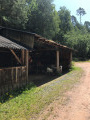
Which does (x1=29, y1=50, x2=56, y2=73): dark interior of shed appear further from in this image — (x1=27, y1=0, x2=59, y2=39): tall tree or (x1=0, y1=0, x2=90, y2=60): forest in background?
(x1=27, y1=0, x2=59, y2=39): tall tree

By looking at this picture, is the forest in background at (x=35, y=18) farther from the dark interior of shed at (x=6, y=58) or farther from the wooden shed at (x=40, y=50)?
the dark interior of shed at (x=6, y=58)

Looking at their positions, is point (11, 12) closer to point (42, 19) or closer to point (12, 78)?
point (42, 19)

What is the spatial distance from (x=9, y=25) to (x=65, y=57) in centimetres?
1109

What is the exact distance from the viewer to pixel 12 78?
5.35m

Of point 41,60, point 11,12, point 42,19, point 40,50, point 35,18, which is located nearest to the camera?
point 40,50

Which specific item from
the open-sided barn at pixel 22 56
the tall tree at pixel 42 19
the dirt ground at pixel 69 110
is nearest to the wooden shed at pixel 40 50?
the open-sided barn at pixel 22 56

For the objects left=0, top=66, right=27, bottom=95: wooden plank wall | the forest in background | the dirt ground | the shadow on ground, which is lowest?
the shadow on ground

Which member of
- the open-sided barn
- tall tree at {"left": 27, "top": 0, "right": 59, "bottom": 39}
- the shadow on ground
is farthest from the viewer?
tall tree at {"left": 27, "top": 0, "right": 59, "bottom": 39}

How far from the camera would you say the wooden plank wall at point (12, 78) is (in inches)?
191

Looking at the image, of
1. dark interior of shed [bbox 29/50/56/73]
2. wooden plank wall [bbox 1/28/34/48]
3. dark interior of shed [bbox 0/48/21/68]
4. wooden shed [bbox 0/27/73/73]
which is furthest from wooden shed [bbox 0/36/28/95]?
dark interior of shed [bbox 29/50/56/73]

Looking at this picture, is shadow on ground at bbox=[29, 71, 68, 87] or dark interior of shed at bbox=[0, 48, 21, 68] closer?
shadow on ground at bbox=[29, 71, 68, 87]

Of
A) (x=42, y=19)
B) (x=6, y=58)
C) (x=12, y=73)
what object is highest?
(x=42, y=19)

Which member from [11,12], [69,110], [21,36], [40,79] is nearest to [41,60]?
[40,79]

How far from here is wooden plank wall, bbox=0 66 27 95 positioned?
4859mm
